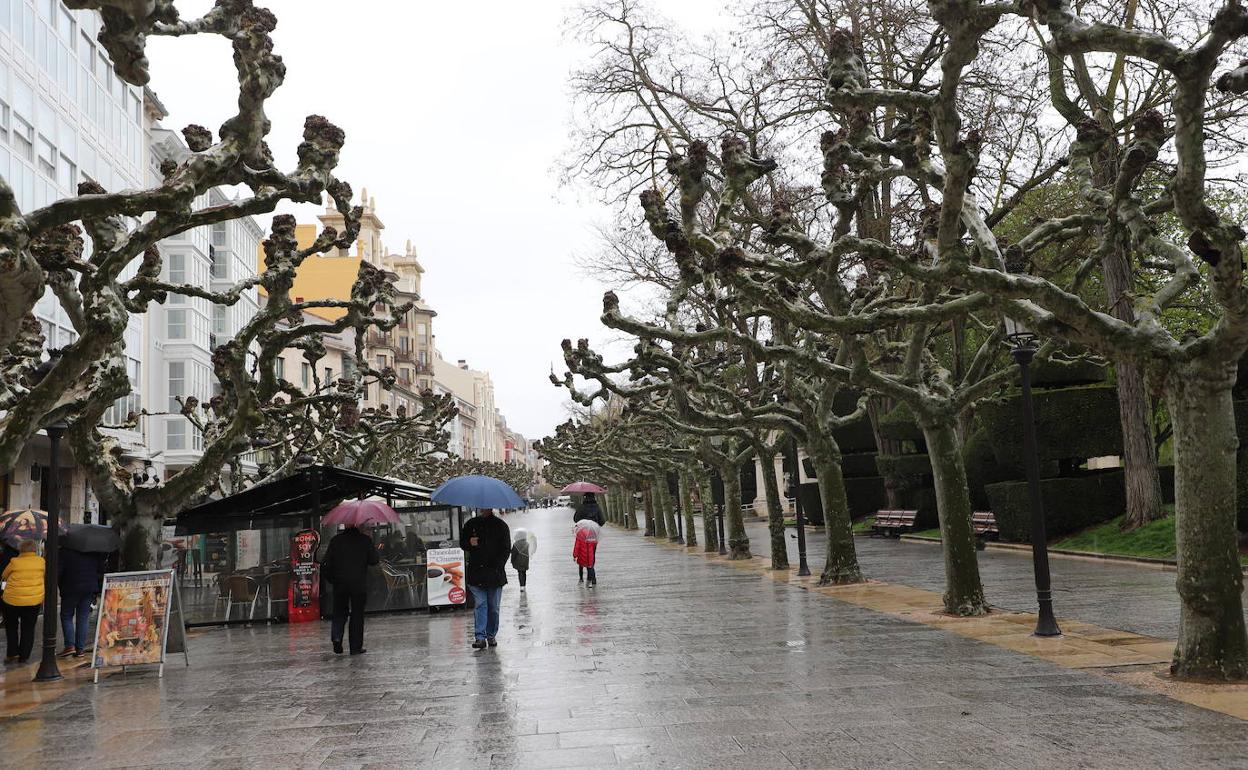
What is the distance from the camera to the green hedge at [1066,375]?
1045 inches

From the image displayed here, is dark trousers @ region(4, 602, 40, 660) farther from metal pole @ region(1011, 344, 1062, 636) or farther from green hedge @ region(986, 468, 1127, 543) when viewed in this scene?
green hedge @ region(986, 468, 1127, 543)

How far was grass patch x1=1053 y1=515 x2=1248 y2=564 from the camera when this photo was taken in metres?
20.9

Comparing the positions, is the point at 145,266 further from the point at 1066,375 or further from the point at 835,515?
the point at 1066,375

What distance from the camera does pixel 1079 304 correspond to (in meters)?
9.20

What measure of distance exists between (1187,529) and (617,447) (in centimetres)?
3801

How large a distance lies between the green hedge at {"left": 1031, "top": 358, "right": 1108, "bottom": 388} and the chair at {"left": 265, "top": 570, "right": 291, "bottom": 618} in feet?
58.9

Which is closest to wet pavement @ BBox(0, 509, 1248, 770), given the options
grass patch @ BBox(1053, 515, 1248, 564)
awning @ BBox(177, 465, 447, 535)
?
awning @ BBox(177, 465, 447, 535)

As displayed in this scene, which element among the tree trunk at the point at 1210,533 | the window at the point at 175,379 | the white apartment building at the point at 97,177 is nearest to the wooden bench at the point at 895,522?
the white apartment building at the point at 97,177

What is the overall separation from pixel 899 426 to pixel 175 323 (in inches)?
1133

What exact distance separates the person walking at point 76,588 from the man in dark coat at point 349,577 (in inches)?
151

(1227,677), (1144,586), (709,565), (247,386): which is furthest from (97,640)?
(709,565)

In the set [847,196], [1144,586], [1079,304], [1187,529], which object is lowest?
[1144,586]

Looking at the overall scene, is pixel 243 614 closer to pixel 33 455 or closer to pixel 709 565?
pixel 709 565

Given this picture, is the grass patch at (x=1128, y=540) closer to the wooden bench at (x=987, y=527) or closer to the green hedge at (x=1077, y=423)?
the green hedge at (x=1077, y=423)
